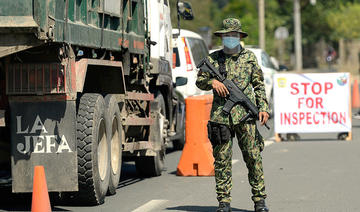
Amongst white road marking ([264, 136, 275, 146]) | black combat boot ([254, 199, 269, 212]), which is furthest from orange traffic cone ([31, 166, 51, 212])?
white road marking ([264, 136, 275, 146])

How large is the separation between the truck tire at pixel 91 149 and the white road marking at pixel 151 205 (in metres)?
0.44

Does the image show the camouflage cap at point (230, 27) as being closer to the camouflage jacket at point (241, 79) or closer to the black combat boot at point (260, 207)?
the camouflage jacket at point (241, 79)

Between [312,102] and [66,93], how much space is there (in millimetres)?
10087

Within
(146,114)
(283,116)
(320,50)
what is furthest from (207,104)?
(320,50)

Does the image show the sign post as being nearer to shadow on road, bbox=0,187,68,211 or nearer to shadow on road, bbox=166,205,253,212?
shadow on road, bbox=0,187,68,211

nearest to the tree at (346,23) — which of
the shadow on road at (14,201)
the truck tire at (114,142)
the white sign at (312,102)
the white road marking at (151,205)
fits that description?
the white sign at (312,102)

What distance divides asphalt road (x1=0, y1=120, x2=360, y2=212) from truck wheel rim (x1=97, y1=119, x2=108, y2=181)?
0.35 m

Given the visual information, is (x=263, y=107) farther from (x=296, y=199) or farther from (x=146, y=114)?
(x=146, y=114)

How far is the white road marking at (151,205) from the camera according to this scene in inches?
394

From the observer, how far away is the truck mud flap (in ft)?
30.8

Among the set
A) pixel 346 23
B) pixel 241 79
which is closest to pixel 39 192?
pixel 241 79

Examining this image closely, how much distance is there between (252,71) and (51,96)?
1873 mm

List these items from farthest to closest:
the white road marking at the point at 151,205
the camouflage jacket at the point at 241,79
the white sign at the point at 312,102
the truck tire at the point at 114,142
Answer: the white sign at the point at 312,102, the truck tire at the point at 114,142, the white road marking at the point at 151,205, the camouflage jacket at the point at 241,79

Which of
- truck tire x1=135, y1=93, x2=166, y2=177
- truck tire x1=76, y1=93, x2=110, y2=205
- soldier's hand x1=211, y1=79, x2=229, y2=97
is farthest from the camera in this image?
truck tire x1=135, y1=93, x2=166, y2=177
